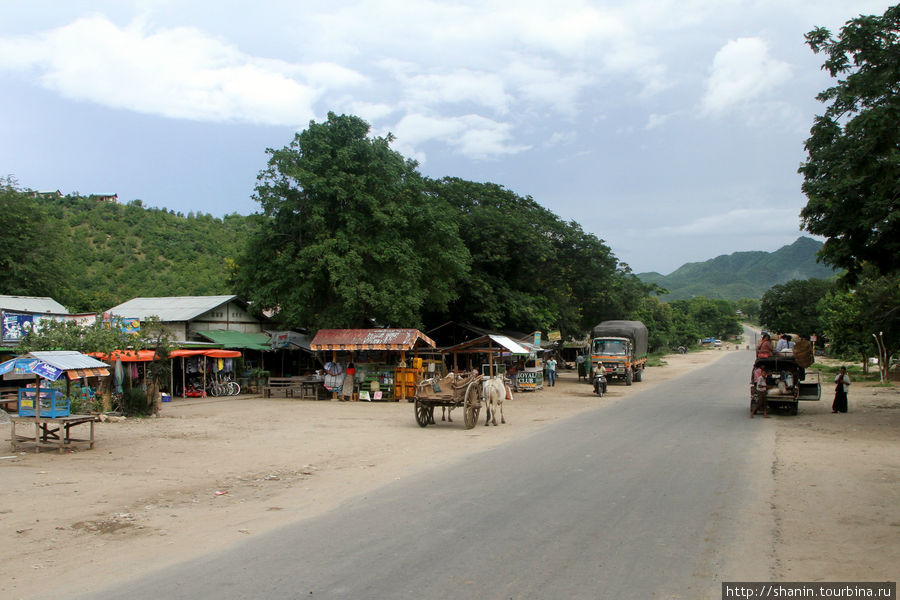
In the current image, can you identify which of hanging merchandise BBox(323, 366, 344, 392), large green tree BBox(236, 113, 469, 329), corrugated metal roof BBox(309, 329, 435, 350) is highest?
large green tree BBox(236, 113, 469, 329)

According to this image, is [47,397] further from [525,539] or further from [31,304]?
[31,304]

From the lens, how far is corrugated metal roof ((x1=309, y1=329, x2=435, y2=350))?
2570 centimetres

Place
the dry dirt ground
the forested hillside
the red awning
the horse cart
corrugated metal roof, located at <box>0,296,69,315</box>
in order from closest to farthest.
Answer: the dry dirt ground
the horse cart
the red awning
corrugated metal roof, located at <box>0,296,69,315</box>
the forested hillside

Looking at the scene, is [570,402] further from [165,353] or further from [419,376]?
[165,353]

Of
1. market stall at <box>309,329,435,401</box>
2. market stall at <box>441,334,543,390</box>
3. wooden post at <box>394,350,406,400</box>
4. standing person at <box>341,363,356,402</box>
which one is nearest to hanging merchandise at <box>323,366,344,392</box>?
market stall at <box>309,329,435,401</box>

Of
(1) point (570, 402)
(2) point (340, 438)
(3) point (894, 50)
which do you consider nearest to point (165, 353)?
(2) point (340, 438)

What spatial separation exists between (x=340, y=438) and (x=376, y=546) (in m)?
9.38

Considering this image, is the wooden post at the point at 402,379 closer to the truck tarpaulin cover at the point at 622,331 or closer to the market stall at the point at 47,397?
the market stall at the point at 47,397

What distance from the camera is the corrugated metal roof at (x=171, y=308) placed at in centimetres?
3212

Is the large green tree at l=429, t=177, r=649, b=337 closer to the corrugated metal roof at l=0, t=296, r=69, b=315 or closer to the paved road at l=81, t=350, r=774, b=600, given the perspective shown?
the corrugated metal roof at l=0, t=296, r=69, b=315

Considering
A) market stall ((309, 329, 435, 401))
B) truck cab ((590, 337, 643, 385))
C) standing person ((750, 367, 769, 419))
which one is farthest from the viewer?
truck cab ((590, 337, 643, 385))

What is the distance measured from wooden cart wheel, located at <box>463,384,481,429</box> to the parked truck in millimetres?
16521

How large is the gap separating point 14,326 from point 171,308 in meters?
12.7

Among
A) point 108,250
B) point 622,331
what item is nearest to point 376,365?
point 622,331
